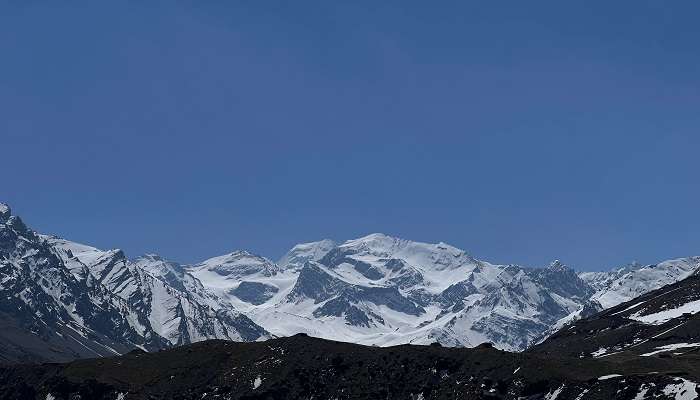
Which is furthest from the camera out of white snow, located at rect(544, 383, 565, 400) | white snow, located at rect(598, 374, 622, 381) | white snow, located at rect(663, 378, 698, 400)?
white snow, located at rect(544, 383, 565, 400)

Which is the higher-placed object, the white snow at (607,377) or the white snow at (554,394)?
the white snow at (607,377)

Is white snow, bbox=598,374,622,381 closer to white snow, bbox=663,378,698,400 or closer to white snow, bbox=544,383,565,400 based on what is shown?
white snow, bbox=544,383,565,400

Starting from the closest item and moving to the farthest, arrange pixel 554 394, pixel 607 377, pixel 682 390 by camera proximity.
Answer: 1. pixel 682 390
2. pixel 554 394
3. pixel 607 377

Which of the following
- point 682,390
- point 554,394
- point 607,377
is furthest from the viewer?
point 607,377

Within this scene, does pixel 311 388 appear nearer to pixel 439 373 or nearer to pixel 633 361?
pixel 439 373

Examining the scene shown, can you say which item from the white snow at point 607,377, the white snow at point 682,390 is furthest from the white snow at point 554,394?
the white snow at point 682,390

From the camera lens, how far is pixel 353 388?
195750 millimetres

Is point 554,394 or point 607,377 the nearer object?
point 554,394

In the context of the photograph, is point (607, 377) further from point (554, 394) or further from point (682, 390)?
point (682, 390)

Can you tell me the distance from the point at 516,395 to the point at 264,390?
5514 cm

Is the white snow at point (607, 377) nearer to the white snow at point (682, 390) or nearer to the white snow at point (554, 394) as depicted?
the white snow at point (554, 394)

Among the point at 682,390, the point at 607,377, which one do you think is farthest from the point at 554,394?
the point at 682,390

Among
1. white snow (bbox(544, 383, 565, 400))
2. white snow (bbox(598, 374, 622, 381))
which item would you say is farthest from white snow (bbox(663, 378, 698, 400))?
white snow (bbox(544, 383, 565, 400))

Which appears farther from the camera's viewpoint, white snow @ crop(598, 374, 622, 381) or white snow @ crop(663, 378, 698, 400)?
white snow @ crop(598, 374, 622, 381)
